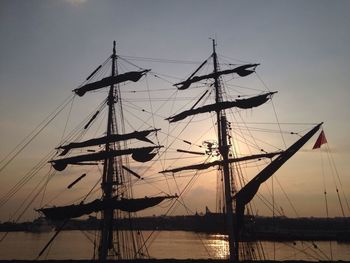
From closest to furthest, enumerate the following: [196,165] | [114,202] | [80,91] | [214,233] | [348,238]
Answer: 1. [114,202]
2. [196,165]
3. [80,91]
4. [348,238]
5. [214,233]

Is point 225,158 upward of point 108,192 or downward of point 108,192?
upward

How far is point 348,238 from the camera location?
111m

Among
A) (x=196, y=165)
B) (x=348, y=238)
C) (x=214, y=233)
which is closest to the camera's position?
(x=196, y=165)

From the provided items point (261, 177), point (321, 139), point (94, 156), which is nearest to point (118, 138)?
point (94, 156)

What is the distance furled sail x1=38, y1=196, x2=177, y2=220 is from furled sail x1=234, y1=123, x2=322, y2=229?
8407 millimetres

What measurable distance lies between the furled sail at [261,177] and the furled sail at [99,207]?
27.6ft

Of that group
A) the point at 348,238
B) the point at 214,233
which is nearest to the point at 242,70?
the point at 348,238

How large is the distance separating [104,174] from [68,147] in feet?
15.5

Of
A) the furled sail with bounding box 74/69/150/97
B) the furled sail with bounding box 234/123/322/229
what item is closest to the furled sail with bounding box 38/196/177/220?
the furled sail with bounding box 234/123/322/229

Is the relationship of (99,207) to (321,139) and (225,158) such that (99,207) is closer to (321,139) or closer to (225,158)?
(225,158)

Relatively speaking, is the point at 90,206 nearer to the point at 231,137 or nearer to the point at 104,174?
the point at 104,174

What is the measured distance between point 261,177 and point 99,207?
41.6 feet

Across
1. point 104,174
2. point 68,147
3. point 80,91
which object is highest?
point 80,91

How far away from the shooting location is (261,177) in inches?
886
